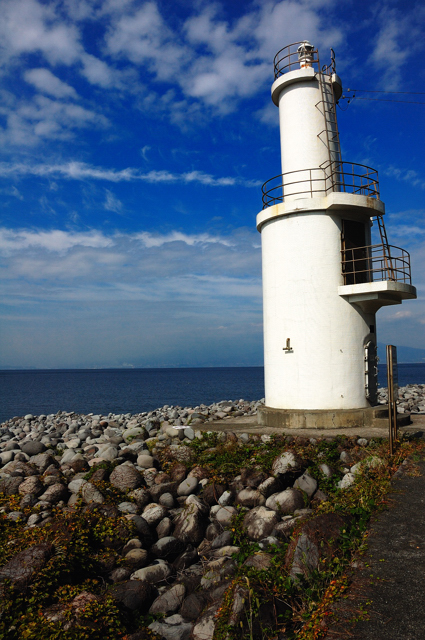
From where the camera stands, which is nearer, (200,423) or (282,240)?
(282,240)

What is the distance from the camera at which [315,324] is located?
12906mm

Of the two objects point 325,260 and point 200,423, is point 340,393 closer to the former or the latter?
point 325,260

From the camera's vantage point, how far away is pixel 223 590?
570 cm

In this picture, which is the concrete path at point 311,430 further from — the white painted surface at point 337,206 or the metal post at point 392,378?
the white painted surface at point 337,206

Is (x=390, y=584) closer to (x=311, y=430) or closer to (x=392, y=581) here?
(x=392, y=581)

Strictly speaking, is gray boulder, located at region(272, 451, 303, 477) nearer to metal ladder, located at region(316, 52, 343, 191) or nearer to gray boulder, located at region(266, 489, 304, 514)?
gray boulder, located at region(266, 489, 304, 514)

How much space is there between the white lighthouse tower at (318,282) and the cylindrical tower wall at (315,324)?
0.09 feet

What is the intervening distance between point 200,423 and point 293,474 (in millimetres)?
6308

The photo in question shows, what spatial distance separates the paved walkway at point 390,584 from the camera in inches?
152

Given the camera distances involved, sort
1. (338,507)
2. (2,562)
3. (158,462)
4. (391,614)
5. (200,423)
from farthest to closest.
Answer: (200,423) → (158,462) → (338,507) → (2,562) → (391,614)

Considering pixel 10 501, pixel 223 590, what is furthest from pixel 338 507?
pixel 10 501

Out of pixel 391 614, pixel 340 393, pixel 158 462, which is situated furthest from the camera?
pixel 340 393

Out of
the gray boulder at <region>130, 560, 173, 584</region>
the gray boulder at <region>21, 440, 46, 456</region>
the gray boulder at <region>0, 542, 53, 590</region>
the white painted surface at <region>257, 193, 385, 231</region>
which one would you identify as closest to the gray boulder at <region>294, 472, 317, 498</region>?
the gray boulder at <region>130, 560, 173, 584</region>

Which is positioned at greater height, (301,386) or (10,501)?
(301,386)
